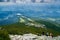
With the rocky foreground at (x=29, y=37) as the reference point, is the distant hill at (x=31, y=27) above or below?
above

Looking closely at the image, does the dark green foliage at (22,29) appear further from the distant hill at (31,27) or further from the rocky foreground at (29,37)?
the rocky foreground at (29,37)

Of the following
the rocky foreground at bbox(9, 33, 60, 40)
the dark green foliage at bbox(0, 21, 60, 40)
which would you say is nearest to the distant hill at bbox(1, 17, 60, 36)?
the dark green foliage at bbox(0, 21, 60, 40)

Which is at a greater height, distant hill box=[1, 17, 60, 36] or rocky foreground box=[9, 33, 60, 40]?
distant hill box=[1, 17, 60, 36]

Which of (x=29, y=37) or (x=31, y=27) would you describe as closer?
(x=29, y=37)

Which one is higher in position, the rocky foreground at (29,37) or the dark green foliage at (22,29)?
the dark green foliage at (22,29)

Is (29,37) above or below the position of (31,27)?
below

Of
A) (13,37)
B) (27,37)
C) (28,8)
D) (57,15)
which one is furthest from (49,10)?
(13,37)

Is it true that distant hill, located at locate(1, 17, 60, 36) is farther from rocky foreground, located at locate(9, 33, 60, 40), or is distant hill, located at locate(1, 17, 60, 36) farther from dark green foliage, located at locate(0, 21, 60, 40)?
rocky foreground, located at locate(9, 33, 60, 40)

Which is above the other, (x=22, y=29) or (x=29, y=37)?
(x=22, y=29)

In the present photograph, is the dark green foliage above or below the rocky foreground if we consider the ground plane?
above

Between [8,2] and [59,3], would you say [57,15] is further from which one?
[8,2]

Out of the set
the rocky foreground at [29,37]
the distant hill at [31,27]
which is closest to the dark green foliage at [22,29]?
the distant hill at [31,27]
